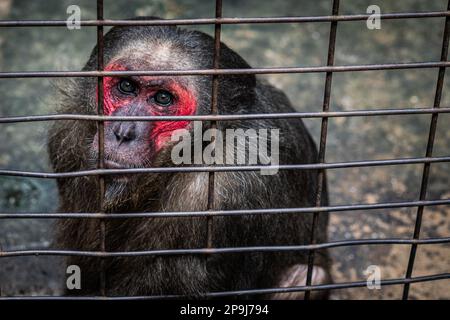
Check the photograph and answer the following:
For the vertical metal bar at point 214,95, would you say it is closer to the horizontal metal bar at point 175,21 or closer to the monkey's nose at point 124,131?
the horizontal metal bar at point 175,21

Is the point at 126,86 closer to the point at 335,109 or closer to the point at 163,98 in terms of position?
the point at 163,98

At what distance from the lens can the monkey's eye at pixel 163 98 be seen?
294 cm

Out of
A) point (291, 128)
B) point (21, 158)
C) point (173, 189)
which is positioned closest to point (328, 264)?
point (291, 128)

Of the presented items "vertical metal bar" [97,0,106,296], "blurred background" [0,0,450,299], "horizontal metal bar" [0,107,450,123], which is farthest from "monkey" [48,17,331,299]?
"blurred background" [0,0,450,299]

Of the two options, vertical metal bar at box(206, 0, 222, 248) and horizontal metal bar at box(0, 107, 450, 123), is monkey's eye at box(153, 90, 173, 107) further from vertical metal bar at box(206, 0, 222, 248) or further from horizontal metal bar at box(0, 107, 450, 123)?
horizontal metal bar at box(0, 107, 450, 123)

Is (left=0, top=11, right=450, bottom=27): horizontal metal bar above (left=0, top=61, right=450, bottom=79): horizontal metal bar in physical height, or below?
above

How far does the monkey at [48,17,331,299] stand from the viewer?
2893 millimetres
